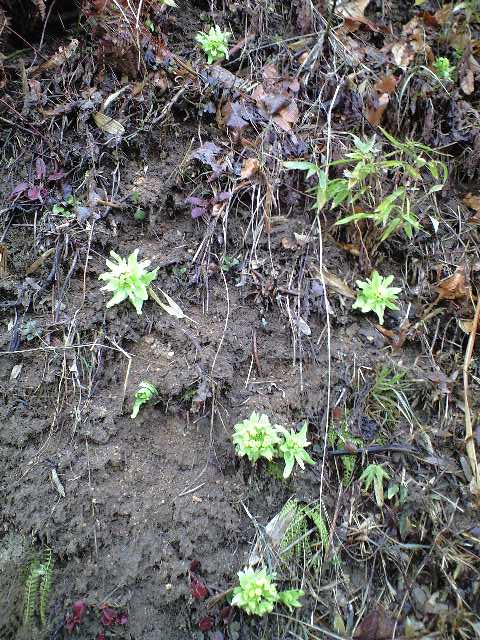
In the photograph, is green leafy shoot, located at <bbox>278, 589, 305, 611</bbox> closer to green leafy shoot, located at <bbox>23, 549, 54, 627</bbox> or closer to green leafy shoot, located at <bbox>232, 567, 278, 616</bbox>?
green leafy shoot, located at <bbox>232, 567, 278, 616</bbox>

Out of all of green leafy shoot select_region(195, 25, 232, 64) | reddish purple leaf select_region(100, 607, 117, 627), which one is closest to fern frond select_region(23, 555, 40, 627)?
reddish purple leaf select_region(100, 607, 117, 627)

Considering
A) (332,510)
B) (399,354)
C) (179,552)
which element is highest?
(399,354)

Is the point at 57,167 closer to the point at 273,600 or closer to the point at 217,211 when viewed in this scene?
the point at 217,211

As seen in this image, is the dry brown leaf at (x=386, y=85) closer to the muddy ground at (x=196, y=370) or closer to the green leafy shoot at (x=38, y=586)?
the muddy ground at (x=196, y=370)

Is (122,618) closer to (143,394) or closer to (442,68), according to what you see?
(143,394)

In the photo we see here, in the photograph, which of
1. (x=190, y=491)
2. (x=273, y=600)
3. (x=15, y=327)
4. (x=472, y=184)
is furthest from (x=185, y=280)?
(x=472, y=184)

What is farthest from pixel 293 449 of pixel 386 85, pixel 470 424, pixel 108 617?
pixel 386 85

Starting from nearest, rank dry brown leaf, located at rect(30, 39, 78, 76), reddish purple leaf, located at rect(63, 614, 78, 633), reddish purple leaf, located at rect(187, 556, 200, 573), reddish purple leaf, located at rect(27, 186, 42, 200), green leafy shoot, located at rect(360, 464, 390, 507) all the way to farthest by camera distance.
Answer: reddish purple leaf, located at rect(63, 614, 78, 633), reddish purple leaf, located at rect(187, 556, 200, 573), green leafy shoot, located at rect(360, 464, 390, 507), reddish purple leaf, located at rect(27, 186, 42, 200), dry brown leaf, located at rect(30, 39, 78, 76)
